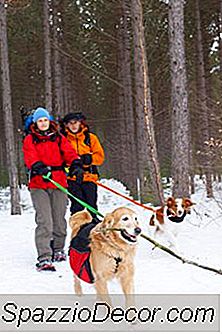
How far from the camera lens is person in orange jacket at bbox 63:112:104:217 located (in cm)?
652

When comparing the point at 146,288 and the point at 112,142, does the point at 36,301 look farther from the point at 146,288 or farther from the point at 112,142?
the point at 112,142

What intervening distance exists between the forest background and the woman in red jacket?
3.97 m

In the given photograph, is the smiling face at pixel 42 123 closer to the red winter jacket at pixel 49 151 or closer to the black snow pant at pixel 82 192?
the red winter jacket at pixel 49 151

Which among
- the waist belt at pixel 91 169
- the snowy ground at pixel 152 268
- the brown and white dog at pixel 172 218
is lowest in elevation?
the snowy ground at pixel 152 268

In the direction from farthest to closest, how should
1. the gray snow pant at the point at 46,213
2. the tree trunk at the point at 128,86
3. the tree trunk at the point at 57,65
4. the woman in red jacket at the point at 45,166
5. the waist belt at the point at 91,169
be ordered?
the tree trunk at the point at 57,65, the tree trunk at the point at 128,86, the waist belt at the point at 91,169, the gray snow pant at the point at 46,213, the woman in red jacket at the point at 45,166

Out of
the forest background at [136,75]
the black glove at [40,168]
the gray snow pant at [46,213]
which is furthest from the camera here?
the forest background at [136,75]

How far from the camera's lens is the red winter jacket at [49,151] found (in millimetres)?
6066

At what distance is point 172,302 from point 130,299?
21.0 inches

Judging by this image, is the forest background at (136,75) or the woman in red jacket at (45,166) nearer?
the woman in red jacket at (45,166)

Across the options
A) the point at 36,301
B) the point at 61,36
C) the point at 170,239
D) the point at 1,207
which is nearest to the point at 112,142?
the point at 61,36

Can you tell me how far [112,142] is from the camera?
3359 cm

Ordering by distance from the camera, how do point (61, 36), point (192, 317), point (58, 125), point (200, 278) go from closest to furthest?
point (192, 317) → point (200, 278) → point (58, 125) → point (61, 36)

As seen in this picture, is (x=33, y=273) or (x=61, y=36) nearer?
(x=33, y=273)

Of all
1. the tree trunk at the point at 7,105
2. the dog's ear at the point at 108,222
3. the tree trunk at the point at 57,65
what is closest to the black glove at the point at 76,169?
the dog's ear at the point at 108,222
